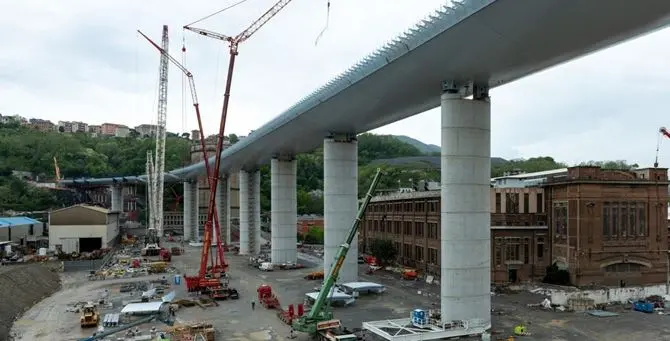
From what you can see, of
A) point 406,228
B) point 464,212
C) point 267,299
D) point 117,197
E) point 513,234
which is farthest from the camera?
point 117,197

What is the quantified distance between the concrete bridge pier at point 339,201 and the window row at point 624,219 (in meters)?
25.5

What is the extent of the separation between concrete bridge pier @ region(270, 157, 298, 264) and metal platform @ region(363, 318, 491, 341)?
137 ft

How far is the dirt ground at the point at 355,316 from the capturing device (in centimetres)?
3600

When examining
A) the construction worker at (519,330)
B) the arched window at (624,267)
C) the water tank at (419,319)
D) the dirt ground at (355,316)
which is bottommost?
the dirt ground at (355,316)

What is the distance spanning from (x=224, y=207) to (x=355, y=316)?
78.4m

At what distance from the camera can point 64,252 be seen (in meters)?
Answer: 85.9

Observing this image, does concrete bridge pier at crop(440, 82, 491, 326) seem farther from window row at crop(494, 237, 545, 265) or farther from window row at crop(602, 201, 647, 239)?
window row at crop(602, 201, 647, 239)

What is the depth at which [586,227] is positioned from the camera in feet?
171

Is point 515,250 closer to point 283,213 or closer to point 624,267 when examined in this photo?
point 624,267

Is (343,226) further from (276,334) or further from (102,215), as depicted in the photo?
(102,215)

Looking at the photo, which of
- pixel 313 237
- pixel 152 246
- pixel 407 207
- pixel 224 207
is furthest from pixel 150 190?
pixel 407 207

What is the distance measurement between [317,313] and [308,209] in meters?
116

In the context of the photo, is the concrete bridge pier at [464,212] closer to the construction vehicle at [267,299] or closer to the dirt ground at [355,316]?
the dirt ground at [355,316]

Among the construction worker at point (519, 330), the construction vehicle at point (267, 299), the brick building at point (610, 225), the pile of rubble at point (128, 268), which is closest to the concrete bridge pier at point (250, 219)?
the pile of rubble at point (128, 268)
